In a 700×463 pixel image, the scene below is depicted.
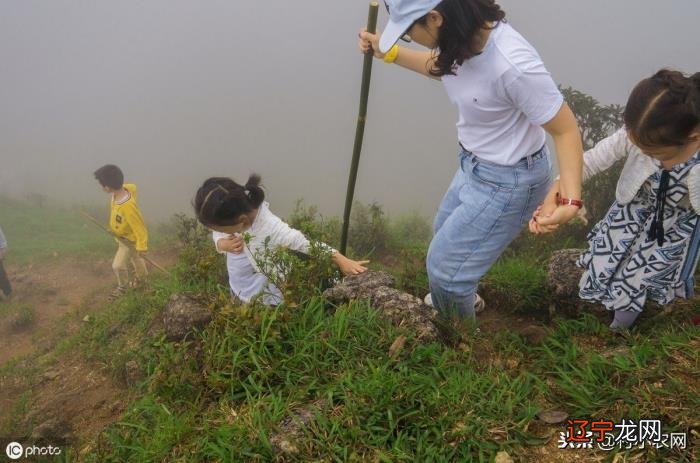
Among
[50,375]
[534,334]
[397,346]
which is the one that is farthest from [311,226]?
[50,375]

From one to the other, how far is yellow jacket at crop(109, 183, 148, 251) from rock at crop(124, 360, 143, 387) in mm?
2767

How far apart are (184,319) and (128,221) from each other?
3.12 m

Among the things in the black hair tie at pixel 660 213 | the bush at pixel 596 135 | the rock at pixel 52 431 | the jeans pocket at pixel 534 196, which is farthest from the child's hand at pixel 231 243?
the bush at pixel 596 135

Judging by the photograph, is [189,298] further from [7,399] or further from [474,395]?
[7,399]

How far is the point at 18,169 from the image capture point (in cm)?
1653

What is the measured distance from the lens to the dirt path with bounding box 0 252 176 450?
9.44ft

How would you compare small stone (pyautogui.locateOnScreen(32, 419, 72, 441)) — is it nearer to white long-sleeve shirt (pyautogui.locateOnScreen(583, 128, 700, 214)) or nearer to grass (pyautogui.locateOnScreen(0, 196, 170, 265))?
white long-sleeve shirt (pyautogui.locateOnScreen(583, 128, 700, 214))

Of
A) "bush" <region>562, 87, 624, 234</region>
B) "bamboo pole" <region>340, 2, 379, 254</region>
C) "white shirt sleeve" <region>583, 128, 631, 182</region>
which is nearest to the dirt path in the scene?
"bamboo pole" <region>340, 2, 379, 254</region>

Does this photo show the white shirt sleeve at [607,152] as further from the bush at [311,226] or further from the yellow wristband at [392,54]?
the bush at [311,226]

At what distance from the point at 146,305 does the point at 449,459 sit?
3448 mm

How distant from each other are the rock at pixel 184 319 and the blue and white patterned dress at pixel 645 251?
228 centimetres

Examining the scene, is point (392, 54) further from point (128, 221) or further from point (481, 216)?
point (128, 221)

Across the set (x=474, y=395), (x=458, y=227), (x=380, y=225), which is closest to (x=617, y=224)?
(x=458, y=227)

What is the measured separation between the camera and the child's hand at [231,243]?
3.09 m
